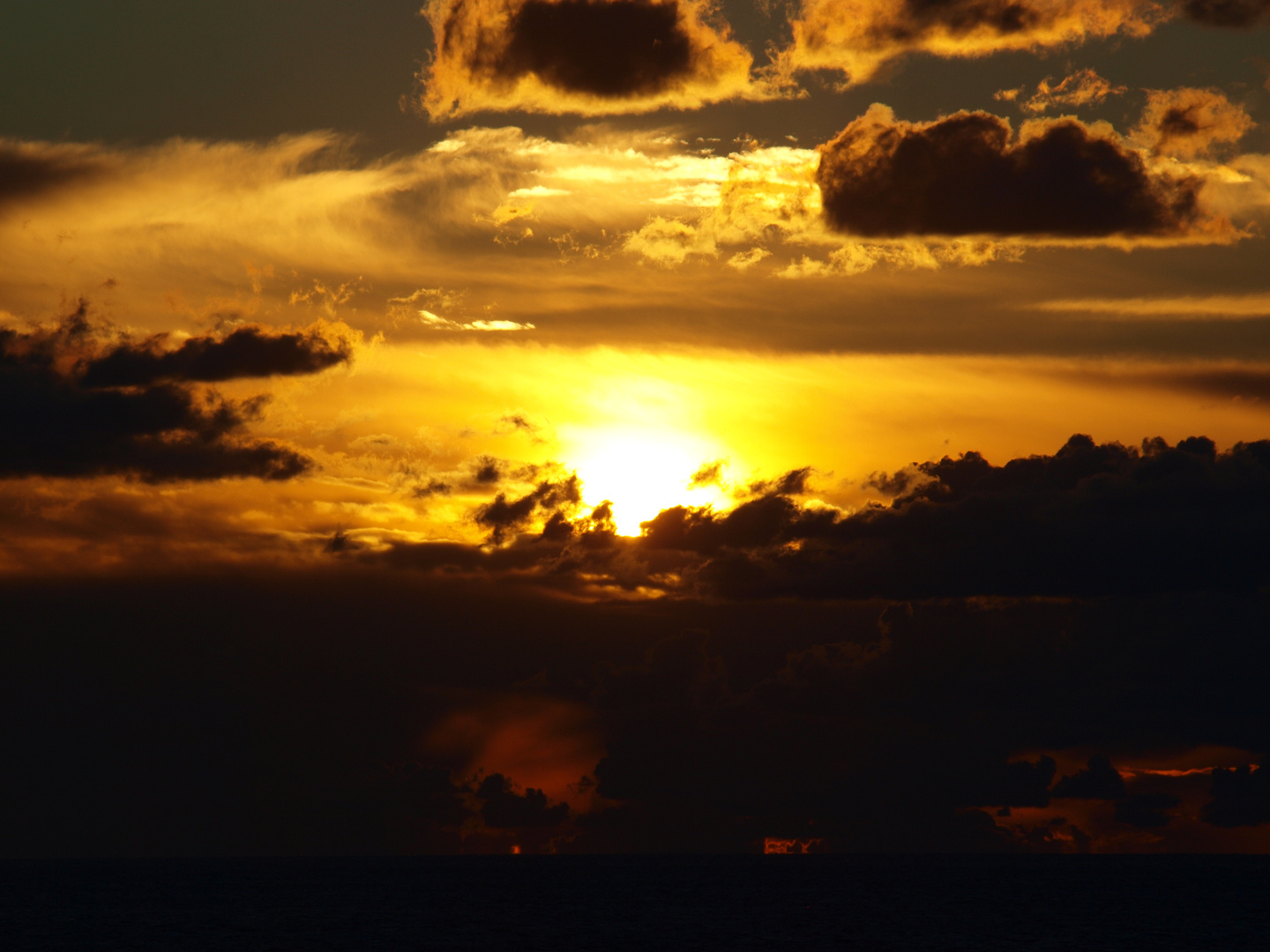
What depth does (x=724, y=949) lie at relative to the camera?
200 metres

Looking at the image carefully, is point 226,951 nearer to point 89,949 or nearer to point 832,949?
point 89,949

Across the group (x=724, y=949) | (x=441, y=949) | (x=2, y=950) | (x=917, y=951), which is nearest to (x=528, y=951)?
(x=441, y=949)

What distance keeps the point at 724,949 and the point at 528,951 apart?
29.6 metres

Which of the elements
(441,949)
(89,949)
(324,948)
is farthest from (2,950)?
(441,949)

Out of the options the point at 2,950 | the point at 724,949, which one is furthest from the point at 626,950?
the point at 2,950

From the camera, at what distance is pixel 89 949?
198125mm

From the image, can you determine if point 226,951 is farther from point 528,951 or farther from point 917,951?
point 917,951

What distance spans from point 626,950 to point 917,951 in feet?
143

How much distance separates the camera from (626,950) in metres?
200

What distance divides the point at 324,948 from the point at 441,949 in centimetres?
1921

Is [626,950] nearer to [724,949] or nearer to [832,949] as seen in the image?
[724,949]

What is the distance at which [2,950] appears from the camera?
19875 centimetres

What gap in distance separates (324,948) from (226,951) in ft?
46.8

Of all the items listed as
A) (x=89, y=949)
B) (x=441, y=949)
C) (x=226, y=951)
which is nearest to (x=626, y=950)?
(x=441, y=949)
